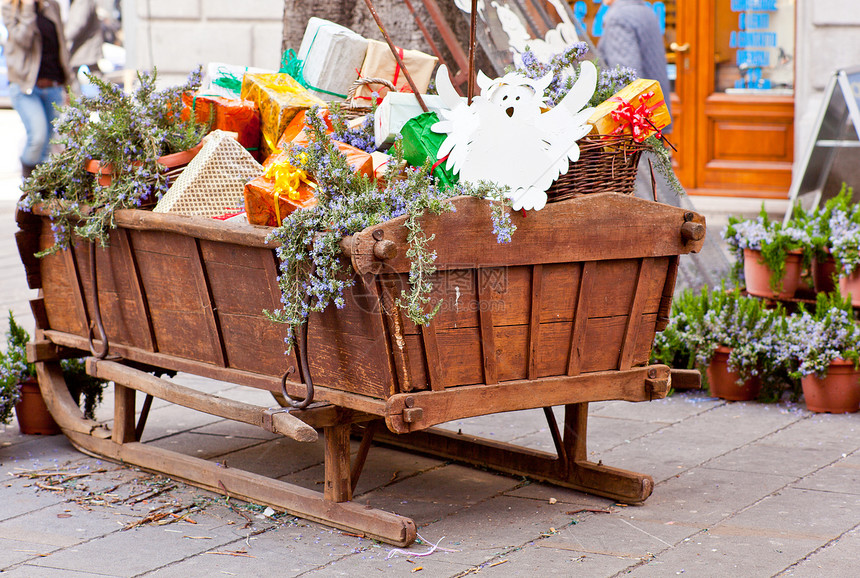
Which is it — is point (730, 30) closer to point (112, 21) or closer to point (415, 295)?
point (415, 295)

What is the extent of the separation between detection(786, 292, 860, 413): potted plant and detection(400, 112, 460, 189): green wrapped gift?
2.08 metres

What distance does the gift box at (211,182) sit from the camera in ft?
11.2

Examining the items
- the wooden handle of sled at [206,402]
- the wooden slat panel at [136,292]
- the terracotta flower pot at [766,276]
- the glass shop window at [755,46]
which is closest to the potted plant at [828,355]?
the terracotta flower pot at [766,276]

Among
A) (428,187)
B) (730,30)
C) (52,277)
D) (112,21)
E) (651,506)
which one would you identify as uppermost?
(112,21)

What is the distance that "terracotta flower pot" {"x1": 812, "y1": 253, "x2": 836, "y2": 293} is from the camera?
4.75m

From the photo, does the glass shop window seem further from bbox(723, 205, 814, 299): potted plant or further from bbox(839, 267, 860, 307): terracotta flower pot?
bbox(839, 267, 860, 307): terracotta flower pot

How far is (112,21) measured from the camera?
645 inches

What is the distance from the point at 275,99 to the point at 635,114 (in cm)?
123

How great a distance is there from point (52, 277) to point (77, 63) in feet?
41.5

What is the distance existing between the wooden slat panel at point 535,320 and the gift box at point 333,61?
1251 mm

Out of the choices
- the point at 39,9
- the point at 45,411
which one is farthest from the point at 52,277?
the point at 39,9

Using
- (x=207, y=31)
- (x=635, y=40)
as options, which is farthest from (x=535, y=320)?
(x=207, y=31)

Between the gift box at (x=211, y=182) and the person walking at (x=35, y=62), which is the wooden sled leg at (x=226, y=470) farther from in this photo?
the person walking at (x=35, y=62)

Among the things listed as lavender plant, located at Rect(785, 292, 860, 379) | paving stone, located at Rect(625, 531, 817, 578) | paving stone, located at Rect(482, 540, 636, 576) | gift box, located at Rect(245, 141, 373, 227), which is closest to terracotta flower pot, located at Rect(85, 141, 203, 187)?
gift box, located at Rect(245, 141, 373, 227)
